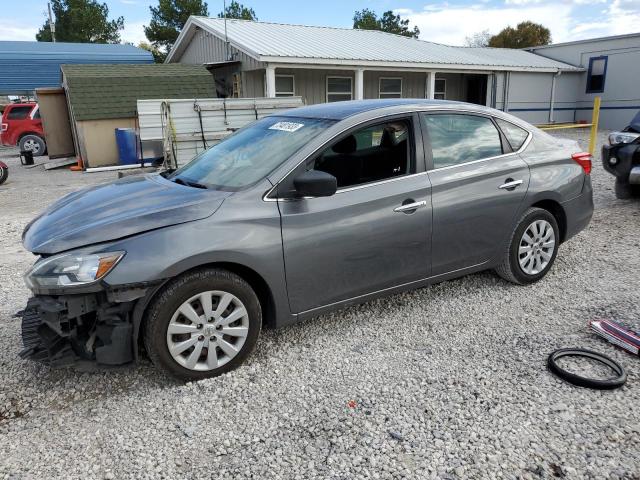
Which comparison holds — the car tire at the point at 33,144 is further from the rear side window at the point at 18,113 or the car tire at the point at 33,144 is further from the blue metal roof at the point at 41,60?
the blue metal roof at the point at 41,60

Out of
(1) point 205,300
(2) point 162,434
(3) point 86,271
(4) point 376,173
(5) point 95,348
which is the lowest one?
(2) point 162,434

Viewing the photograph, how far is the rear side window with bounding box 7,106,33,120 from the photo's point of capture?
1856 centimetres

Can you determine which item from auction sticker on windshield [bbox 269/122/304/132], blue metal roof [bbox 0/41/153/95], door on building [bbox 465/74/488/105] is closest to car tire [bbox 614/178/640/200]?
auction sticker on windshield [bbox 269/122/304/132]

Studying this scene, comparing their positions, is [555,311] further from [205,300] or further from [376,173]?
[205,300]

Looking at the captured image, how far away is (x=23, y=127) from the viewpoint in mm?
18828

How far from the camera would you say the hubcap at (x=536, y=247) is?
14.3 ft

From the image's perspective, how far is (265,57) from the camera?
15.3m

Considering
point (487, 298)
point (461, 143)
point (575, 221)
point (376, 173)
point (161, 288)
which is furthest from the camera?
point (575, 221)

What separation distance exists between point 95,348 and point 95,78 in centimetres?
1368

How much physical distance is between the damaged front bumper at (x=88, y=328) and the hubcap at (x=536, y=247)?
124 inches

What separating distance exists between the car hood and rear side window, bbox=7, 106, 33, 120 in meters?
18.0

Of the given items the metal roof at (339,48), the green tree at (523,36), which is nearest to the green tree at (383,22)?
the green tree at (523,36)

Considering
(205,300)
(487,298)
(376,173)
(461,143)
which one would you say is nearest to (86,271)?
(205,300)

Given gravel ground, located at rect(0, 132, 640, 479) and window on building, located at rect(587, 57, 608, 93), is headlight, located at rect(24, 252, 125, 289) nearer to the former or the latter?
gravel ground, located at rect(0, 132, 640, 479)
